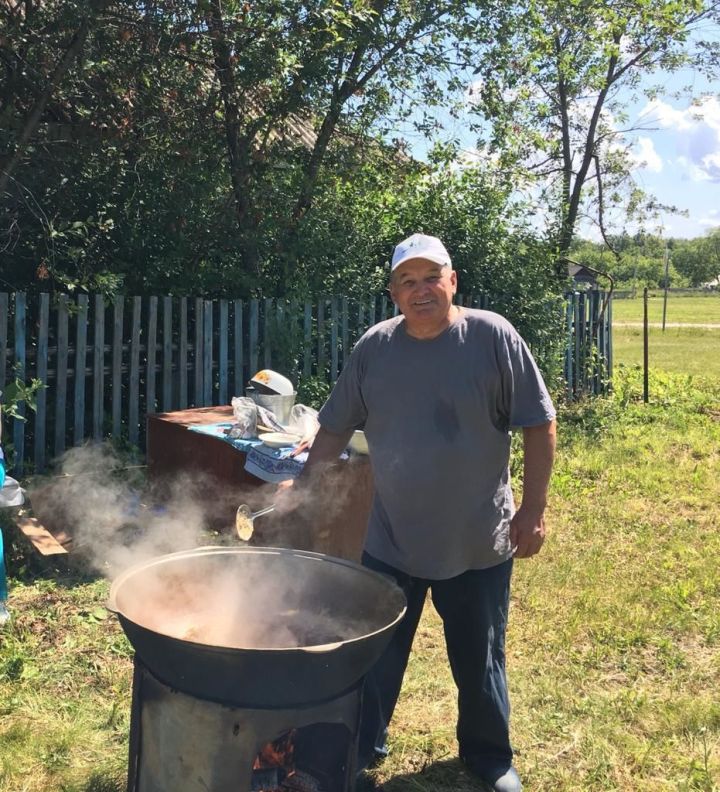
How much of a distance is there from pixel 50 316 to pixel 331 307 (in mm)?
2488

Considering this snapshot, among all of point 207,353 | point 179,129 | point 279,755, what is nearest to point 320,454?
point 279,755

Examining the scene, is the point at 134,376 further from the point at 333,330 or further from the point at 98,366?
the point at 333,330

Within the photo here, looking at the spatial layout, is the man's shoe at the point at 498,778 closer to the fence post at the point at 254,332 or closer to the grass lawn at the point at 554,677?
the grass lawn at the point at 554,677

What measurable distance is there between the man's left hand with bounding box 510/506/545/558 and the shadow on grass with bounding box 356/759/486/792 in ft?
3.13

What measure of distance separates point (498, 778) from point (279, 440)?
6.32ft

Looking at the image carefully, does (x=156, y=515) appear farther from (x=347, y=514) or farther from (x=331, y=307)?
(x=331, y=307)

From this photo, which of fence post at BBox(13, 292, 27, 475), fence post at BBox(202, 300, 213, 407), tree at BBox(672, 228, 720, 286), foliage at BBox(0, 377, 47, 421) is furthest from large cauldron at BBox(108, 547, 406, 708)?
tree at BBox(672, 228, 720, 286)

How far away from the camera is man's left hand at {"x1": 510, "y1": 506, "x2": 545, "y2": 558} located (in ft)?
7.79

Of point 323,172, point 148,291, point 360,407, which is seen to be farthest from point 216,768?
point 323,172

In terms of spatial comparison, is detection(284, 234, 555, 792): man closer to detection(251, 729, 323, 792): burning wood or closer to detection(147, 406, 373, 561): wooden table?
detection(251, 729, 323, 792): burning wood

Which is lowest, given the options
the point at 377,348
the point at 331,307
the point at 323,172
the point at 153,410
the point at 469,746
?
the point at 469,746

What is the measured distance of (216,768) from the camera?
180 centimetres

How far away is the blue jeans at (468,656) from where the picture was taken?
7.98 ft

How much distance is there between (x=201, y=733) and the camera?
1790 mm
